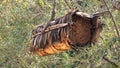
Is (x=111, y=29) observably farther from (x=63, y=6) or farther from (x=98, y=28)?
(x=98, y=28)

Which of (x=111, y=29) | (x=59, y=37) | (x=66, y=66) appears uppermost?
(x=59, y=37)

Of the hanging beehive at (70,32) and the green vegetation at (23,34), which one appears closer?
the hanging beehive at (70,32)

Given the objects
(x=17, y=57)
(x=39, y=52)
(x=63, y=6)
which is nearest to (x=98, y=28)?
(x=39, y=52)

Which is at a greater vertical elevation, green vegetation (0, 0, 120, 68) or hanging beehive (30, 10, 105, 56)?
hanging beehive (30, 10, 105, 56)

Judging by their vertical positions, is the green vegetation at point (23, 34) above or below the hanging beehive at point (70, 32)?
below

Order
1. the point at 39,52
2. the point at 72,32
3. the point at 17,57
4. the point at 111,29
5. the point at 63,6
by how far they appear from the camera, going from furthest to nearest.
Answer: the point at 17,57 < the point at 63,6 < the point at 111,29 < the point at 39,52 < the point at 72,32

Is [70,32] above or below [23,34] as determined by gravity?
above

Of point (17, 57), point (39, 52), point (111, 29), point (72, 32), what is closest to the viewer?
point (72, 32)

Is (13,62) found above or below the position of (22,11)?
below

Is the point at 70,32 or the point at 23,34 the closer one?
the point at 70,32

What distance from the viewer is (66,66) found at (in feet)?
12.4

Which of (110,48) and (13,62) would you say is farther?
(13,62)

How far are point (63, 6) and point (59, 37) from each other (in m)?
1.94

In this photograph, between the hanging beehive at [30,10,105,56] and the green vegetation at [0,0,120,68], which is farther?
the green vegetation at [0,0,120,68]
